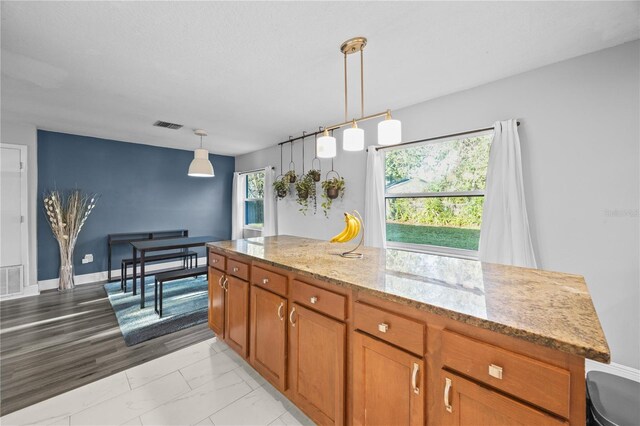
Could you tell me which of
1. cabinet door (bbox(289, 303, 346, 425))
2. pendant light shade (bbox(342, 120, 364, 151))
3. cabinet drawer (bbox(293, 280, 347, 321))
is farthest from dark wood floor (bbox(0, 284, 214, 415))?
pendant light shade (bbox(342, 120, 364, 151))

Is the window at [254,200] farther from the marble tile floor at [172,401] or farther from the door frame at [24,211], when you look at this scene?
the marble tile floor at [172,401]

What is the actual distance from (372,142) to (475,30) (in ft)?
5.83

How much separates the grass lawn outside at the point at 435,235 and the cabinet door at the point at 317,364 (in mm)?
2043

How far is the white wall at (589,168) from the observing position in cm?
187

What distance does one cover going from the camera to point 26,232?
3.74 metres

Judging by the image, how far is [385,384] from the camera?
118cm

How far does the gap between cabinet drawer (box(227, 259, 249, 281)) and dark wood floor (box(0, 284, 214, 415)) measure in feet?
3.18

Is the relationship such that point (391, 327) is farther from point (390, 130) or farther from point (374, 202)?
point (374, 202)

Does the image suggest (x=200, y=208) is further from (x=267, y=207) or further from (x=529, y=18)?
(x=529, y=18)

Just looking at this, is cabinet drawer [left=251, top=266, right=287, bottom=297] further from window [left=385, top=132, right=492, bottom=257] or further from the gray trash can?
window [left=385, top=132, right=492, bottom=257]

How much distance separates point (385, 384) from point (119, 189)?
525cm

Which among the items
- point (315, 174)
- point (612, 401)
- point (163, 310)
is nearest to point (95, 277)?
point (163, 310)

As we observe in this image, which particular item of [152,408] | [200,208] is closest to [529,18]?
[152,408]

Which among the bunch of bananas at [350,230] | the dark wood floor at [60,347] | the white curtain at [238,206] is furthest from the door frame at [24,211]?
the bunch of bananas at [350,230]
